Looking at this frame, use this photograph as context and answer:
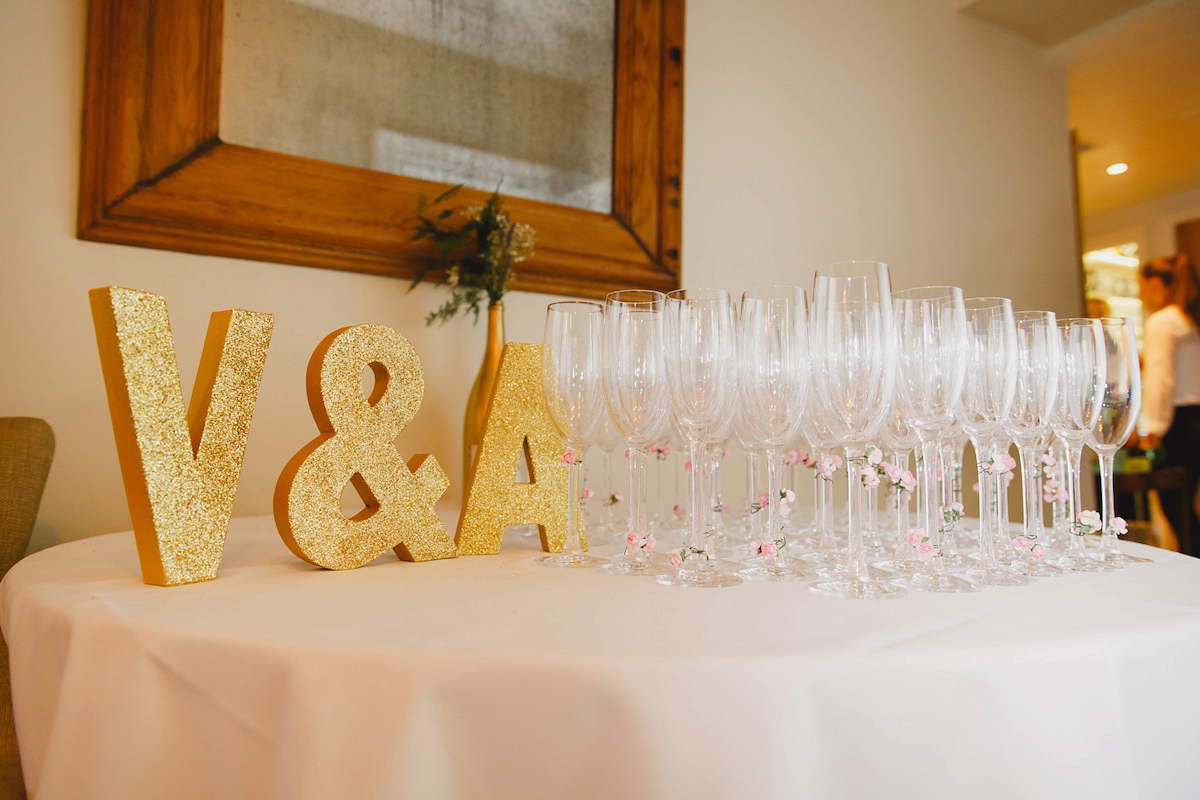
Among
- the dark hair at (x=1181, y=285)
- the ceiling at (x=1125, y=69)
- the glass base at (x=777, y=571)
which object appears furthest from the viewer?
the dark hair at (x=1181, y=285)

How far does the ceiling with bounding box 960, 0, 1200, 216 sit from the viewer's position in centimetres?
316

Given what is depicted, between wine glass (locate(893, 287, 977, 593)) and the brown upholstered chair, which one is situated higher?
wine glass (locate(893, 287, 977, 593))

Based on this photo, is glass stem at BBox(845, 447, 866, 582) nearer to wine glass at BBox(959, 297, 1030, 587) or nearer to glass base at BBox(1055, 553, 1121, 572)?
wine glass at BBox(959, 297, 1030, 587)

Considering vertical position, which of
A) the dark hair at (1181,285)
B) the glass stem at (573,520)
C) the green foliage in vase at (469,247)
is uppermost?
the dark hair at (1181,285)

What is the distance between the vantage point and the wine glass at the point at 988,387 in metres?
0.86

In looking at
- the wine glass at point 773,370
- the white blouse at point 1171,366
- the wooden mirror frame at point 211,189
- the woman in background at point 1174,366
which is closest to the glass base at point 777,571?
the wine glass at point 773,370

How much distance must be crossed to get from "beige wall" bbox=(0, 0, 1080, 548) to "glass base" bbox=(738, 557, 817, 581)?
3.88 feet

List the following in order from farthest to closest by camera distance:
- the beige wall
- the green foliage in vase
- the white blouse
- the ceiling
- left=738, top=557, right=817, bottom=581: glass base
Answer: the white blouse
the ceiling
the green foliage in vase
the beige wall
left=738, top=557, right=817, bottom=581: glass base

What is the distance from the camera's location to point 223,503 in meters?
0.88

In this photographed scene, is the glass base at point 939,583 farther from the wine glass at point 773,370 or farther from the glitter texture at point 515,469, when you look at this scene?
the glitter texture at point 515,469

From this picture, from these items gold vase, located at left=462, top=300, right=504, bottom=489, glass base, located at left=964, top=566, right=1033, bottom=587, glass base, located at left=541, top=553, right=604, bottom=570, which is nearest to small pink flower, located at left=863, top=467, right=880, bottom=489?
glass base, located at left=964, top=566, right=1033, bottom=587

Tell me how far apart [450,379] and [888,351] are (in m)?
1.39

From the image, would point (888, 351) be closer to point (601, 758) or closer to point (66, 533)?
point (601, 758)

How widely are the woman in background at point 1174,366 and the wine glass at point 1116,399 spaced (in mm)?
4103
